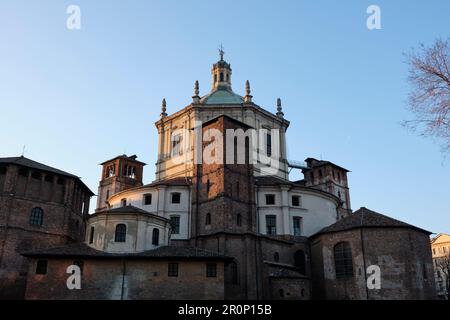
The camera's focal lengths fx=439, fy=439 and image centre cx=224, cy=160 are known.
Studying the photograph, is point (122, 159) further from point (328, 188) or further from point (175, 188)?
point (328, 188)

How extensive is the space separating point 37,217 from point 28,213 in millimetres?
873

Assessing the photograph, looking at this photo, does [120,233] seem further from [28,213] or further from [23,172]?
[23,172]

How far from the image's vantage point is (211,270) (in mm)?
27484

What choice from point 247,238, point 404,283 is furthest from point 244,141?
point 404,283

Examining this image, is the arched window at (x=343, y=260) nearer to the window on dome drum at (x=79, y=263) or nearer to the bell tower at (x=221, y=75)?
the window on dome drum at (x=79, y=263)

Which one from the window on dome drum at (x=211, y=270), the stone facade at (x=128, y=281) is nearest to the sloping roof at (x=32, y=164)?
the stone facade at (x=128, y=281)

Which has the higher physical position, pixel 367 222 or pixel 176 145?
Result: pixel 176 145

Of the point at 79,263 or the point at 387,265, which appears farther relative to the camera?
the point at 387,265

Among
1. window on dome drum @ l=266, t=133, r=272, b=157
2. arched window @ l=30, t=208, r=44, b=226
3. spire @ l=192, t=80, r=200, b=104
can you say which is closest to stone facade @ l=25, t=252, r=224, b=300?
arched window @ l=30, t=208, r=44, b=226

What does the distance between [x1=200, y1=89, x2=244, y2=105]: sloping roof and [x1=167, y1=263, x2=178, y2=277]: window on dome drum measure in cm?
2122

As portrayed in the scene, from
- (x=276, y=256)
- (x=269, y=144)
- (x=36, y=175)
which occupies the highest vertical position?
(x=269, y=144)

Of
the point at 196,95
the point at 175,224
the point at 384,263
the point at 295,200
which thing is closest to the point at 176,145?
the point at 196,95
